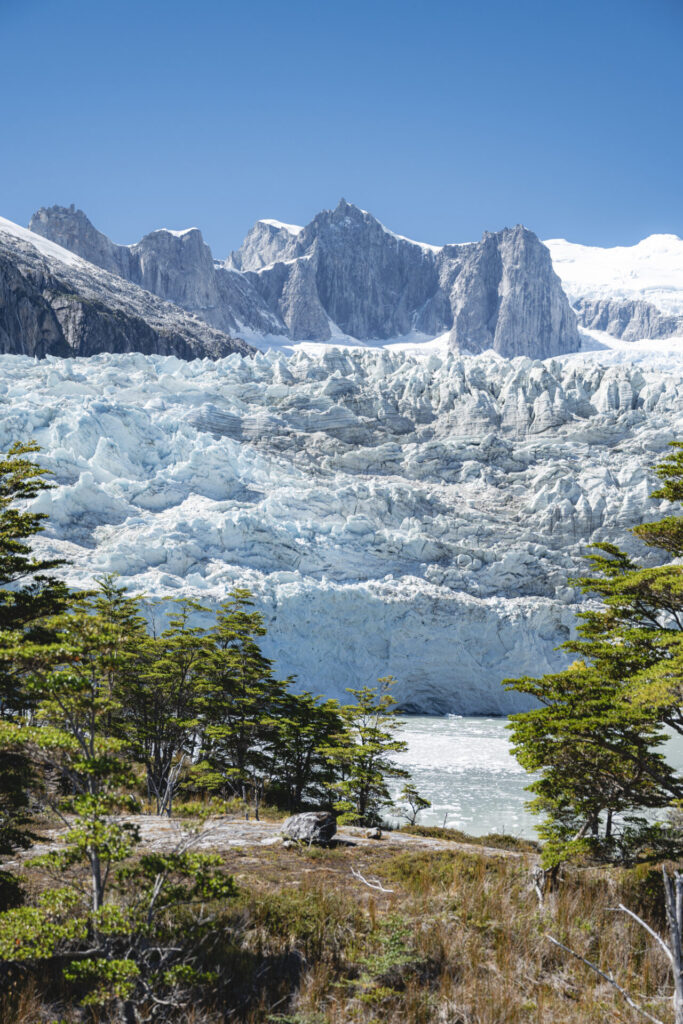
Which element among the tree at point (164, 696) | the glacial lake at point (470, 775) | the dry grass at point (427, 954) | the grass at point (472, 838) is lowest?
the glacial lake at point (470, 775)

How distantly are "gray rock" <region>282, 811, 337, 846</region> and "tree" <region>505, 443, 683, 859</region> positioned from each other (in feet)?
9.57

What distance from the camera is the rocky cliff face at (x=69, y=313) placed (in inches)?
3780

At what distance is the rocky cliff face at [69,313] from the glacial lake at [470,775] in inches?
3530

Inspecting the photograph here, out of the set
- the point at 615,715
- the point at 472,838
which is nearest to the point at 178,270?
the point at 472,838

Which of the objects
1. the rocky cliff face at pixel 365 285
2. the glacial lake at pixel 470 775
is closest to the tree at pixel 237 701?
the glacial lake at pixel 470 775

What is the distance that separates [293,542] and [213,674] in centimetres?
2511

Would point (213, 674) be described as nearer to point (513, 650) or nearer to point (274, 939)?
point (274, 939)

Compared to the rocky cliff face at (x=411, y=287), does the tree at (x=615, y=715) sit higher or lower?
lower

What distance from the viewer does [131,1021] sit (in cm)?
370

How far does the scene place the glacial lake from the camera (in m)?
17.7

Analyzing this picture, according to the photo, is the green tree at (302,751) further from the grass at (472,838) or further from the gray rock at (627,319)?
the gray rock at (627,319)

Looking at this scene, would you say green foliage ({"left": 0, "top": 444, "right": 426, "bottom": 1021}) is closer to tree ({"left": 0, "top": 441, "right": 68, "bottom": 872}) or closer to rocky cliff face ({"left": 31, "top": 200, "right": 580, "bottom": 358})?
tree ({"left": 0, "top": 441, "right": 68, "bottom": 872})

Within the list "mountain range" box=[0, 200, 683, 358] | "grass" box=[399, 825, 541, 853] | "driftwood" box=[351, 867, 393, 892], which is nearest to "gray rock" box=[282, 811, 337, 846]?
"driftwood" box=[351, 867, 393, 892]

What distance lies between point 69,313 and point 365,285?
317ft
